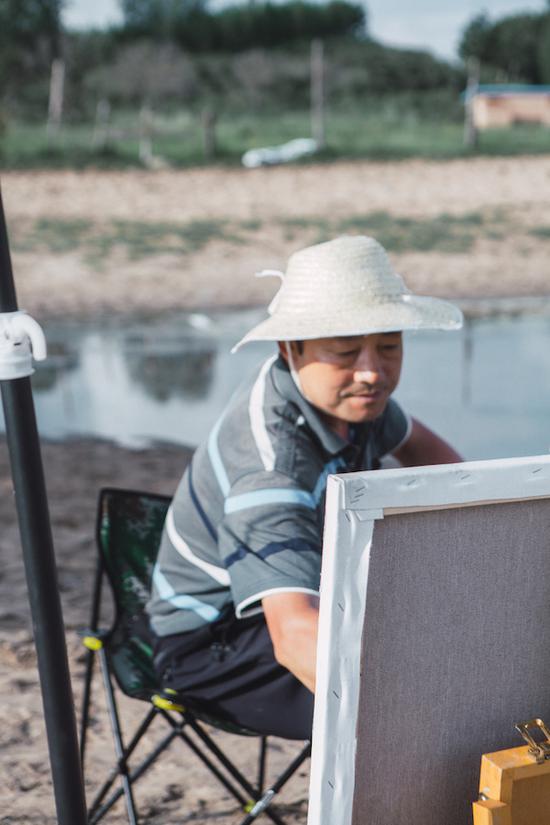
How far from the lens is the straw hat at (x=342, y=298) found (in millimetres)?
2008

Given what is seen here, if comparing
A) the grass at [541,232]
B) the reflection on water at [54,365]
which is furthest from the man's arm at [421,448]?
the grass at [541,232]

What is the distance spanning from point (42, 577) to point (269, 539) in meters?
0.37

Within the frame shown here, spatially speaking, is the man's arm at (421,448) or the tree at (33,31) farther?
the tree at (33,31)

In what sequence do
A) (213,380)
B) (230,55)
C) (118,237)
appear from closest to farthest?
(213,380), (118,237), (230,55)

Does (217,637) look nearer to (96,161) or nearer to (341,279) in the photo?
(341,279)

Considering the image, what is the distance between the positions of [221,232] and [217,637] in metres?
14.8

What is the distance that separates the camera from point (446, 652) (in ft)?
4.41

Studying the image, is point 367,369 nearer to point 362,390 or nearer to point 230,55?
point 362,390

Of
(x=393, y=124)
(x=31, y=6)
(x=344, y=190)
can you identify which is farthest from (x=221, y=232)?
(x=31, y=6)

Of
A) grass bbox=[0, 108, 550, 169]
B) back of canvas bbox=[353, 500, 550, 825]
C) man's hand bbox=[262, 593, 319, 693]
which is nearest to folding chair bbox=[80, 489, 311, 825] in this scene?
man's hand bbox=[262, 593, 319, 693]

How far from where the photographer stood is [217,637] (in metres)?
2.27

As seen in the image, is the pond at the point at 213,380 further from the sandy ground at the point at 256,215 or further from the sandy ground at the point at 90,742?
the sandy ground at the point at 90,742

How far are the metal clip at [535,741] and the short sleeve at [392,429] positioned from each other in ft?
3.52

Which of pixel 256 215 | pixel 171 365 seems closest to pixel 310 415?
pixel 171 365
